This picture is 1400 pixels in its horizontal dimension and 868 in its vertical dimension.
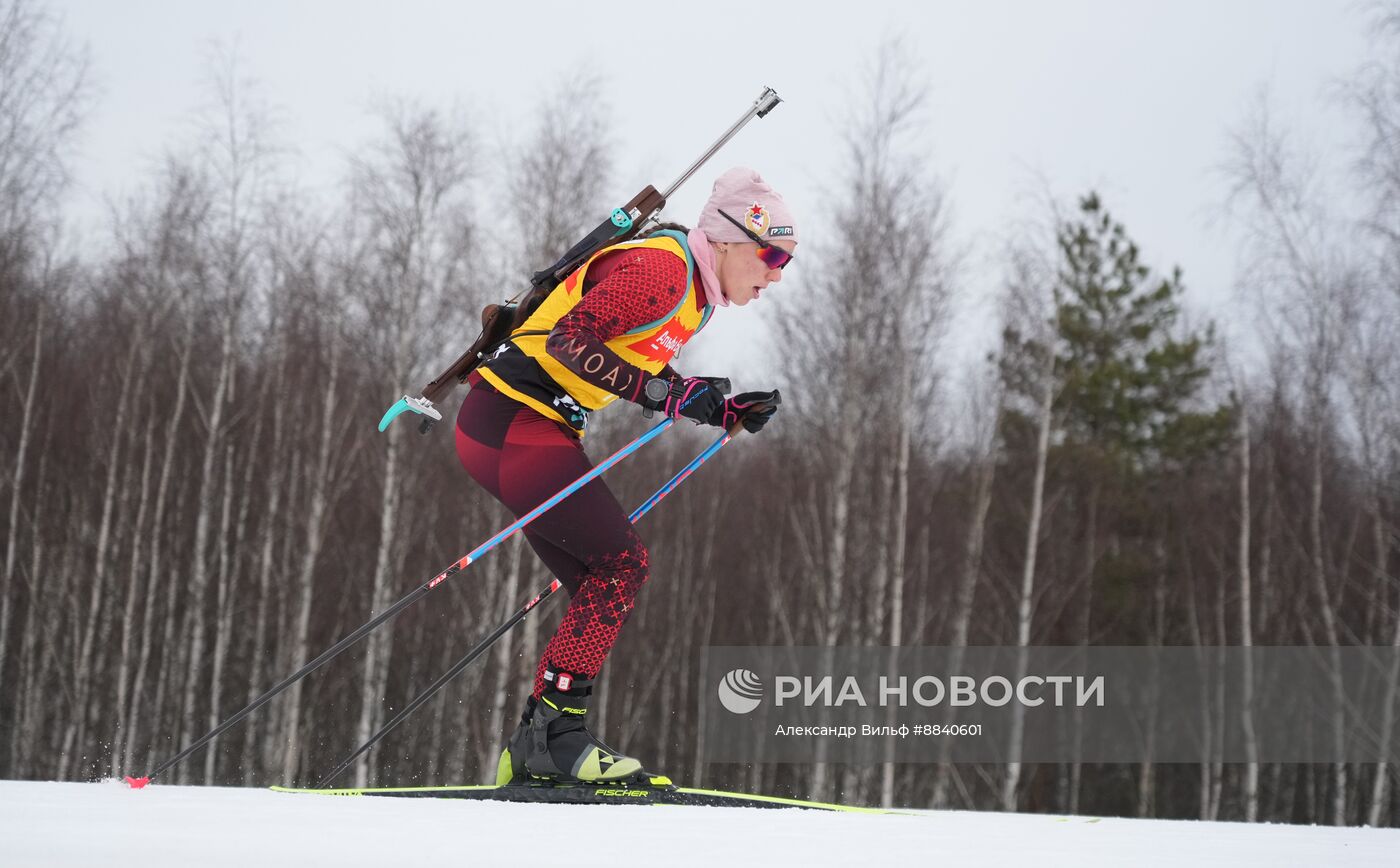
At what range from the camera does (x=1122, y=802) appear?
2122 centimetres

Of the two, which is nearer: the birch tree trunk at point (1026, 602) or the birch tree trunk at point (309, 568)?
the birch tree trunk at point (309, 568)

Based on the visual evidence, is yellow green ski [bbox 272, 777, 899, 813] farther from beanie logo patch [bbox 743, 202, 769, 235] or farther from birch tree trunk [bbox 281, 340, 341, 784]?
birch tree trunk [bbox 281, 340, 341, 784]

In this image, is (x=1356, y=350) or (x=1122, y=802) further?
(x=1122, y=802)

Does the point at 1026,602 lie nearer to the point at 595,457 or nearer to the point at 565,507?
the point at 595,457

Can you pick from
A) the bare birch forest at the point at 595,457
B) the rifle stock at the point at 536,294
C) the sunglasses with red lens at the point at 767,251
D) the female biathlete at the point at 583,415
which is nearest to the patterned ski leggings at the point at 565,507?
the female biathlete at the point at 583,415

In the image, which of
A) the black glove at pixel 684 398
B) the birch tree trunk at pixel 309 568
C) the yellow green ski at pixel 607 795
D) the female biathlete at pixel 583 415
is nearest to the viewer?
the black glove at pixel 684 398

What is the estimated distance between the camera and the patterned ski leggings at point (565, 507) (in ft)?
10.4

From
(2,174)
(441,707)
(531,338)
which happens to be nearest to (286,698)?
(441,707)

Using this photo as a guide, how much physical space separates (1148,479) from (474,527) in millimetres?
12389

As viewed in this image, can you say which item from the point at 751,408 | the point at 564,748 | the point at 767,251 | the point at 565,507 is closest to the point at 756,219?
the point at 767,251

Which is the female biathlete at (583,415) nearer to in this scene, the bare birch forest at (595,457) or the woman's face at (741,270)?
the woman's face at (741,270)

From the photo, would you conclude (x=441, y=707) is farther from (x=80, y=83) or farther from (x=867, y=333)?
(x=80, y=83)

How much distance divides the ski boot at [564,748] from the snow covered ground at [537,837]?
49 cm

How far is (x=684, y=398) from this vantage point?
2977mm
